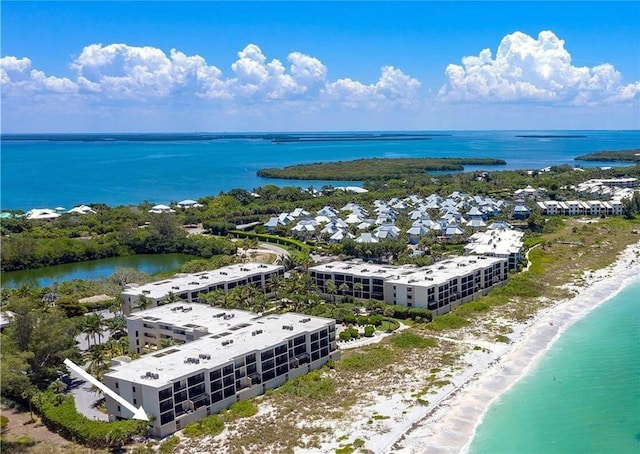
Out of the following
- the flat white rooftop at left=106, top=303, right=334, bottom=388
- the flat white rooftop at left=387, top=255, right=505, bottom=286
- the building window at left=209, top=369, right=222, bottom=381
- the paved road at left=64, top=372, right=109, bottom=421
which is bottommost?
the paved road at left=64, top=372, right=109, bottom=421

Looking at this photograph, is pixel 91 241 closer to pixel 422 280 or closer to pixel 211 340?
pixel 422 280

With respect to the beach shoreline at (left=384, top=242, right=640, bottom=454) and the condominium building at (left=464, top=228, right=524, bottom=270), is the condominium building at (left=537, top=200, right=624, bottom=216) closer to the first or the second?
the condominium building at (left=464, top=228, right=524, bottom=270)

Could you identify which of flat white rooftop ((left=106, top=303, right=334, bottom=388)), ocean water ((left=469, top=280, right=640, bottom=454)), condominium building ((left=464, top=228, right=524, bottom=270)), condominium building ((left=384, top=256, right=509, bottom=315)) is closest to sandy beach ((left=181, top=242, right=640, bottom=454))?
ocean water ((left=469, top=280, right=640, bottom=454))

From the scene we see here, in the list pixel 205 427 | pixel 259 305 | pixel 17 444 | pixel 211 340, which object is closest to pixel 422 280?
pixel 259 305

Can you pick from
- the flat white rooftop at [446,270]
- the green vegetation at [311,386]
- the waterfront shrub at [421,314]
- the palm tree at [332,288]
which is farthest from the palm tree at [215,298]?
the waterfront shrub at [421,314]

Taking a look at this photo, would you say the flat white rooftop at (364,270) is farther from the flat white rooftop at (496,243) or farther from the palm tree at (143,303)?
the palm tree at (143,303)
